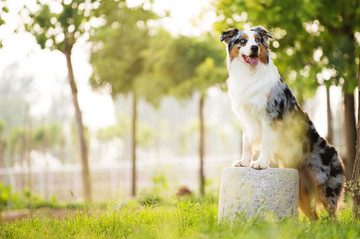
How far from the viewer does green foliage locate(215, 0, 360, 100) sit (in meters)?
8.50

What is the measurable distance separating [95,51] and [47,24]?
213 inches

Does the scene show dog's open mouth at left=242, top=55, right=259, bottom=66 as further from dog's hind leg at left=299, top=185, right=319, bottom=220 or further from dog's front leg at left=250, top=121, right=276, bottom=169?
dog's hind leg at left=299, top=185, right=319, bottom=220

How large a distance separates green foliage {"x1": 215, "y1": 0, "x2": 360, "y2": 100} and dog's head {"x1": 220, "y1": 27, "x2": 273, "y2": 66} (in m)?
3.53

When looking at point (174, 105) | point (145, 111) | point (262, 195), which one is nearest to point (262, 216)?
point (262, 195)

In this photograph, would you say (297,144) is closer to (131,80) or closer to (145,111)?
(131,80)

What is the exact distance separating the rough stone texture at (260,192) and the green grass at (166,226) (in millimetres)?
149

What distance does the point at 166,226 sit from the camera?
4.70 m

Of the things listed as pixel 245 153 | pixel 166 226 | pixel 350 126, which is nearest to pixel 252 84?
pixel 245 153

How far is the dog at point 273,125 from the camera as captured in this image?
4.98 metres

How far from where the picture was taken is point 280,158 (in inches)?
213

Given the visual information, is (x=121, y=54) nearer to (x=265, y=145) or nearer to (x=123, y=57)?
(x=123, y=57)

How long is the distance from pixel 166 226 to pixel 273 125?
5.46 feet

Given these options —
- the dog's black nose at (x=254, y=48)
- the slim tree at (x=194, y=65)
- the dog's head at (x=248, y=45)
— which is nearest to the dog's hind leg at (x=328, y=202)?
A: the dog's head at (x=248, y=45)

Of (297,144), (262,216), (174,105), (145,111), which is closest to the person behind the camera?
(262,216)
